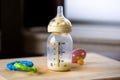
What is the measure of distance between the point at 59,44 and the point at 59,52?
0.03m

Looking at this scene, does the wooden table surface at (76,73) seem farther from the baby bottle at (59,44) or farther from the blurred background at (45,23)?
the blurred background at (45,23)

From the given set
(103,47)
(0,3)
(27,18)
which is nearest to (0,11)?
(0,3)

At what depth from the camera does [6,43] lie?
298 cm

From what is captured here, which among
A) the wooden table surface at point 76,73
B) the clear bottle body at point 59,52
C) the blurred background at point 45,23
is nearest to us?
the wooden table surface at point 76,73

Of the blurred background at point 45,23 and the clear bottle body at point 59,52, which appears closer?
the clear bottle body at point 59,52

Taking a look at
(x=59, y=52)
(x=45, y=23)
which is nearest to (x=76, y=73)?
(x=59, y=52)

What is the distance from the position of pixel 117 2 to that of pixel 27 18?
0.97 metres

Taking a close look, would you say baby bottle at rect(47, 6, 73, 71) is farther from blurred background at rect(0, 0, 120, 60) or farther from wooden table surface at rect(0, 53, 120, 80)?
blurred background at rect(0, 0, 120, 60)

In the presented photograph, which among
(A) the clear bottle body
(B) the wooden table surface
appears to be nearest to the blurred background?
(B) the wooden table surface

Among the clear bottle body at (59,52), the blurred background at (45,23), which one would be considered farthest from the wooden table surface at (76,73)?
the blurred background at (45,23)

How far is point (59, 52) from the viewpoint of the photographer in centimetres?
113

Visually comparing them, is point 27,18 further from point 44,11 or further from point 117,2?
point 117,2

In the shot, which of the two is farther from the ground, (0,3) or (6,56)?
(0,3)

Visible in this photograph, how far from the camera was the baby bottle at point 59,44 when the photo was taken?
1.11m
